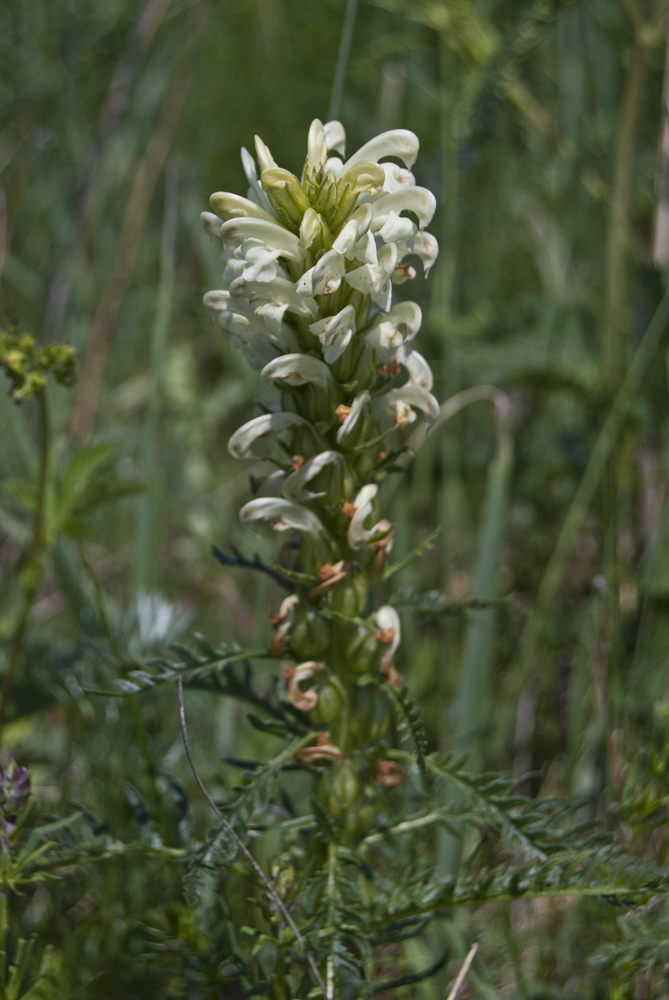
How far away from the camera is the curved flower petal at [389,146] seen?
1.10 metres

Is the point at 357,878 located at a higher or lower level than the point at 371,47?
lower

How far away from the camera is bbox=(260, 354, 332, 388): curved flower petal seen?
1.03m

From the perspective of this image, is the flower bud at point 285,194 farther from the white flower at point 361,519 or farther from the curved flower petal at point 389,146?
the white flower at point 361,519

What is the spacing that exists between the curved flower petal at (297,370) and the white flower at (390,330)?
8cm

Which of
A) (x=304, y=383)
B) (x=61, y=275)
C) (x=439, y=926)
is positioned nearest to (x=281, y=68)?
(x=61, y=275)

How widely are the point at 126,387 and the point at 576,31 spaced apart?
2.30 m

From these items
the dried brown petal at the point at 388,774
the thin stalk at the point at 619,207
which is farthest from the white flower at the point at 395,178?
the thin stalk at the point at 619,207

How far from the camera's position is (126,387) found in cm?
363

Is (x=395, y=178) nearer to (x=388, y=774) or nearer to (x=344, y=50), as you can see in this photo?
(x=344, y=50)

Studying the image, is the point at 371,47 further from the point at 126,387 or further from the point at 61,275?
the point at 126,387

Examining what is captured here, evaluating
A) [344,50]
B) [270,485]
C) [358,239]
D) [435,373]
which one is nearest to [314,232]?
[358,239]

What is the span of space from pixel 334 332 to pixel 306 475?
19cm

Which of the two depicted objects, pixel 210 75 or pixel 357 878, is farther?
pixel 210 75

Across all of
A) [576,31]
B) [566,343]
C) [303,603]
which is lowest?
[303,603]
